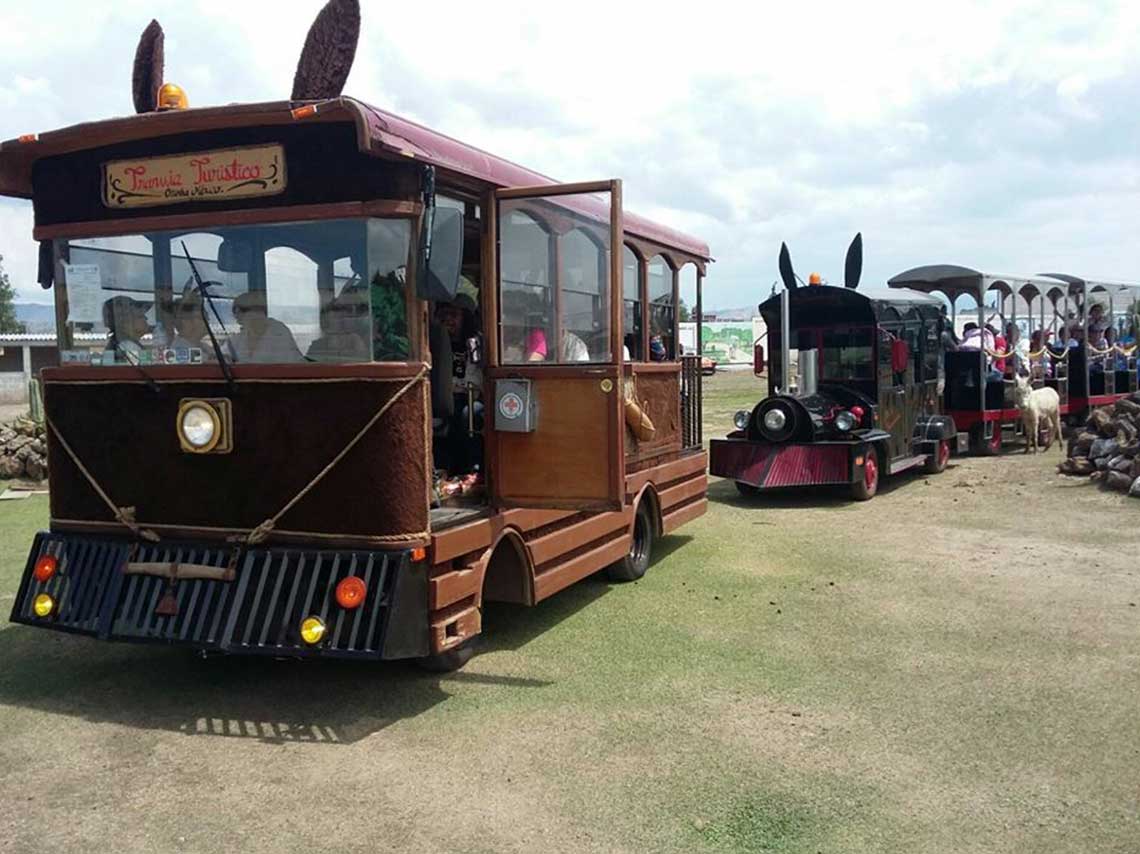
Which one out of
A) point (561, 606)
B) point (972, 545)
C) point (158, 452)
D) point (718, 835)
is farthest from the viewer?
point (972, 545)

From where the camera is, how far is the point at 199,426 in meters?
5.05

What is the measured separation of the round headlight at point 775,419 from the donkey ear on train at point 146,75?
7.26 metres

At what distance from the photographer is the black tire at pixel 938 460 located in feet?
43.1

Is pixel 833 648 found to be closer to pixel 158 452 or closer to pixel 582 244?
pixel 582 244

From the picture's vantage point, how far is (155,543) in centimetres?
521

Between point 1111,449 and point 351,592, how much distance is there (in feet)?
33.0

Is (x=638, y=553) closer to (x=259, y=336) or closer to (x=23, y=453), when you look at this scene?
(x=259, y=336)

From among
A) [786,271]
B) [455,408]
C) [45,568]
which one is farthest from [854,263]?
[45,568]

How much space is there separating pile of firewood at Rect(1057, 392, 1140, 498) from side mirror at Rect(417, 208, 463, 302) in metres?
8.66

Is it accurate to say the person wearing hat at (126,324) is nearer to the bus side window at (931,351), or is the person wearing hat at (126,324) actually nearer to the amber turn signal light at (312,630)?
the amber turn signal light at (312,630)

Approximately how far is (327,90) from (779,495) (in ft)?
26.6

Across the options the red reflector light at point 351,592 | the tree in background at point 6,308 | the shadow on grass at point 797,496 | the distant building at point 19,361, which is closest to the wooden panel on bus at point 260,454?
the red reflector light at point 351,592

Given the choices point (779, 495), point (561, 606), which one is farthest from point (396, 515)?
point (779, 495)

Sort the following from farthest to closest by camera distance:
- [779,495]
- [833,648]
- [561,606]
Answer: [779,495], [561,606], [833,648]
